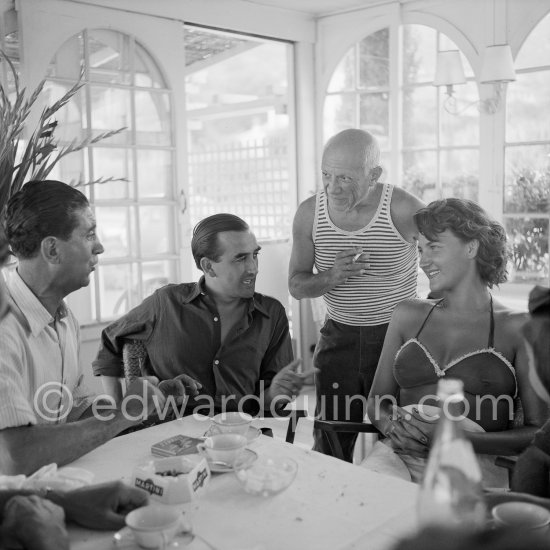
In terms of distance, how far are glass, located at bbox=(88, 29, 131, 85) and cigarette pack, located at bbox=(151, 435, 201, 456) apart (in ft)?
8.68

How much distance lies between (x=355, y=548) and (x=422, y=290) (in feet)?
11.2

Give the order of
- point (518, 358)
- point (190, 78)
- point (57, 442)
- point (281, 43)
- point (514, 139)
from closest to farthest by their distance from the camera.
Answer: point (57, 442), point (518, 358), point (514, 139), point (281, 43), point (190, 78)

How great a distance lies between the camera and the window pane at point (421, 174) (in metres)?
4.89

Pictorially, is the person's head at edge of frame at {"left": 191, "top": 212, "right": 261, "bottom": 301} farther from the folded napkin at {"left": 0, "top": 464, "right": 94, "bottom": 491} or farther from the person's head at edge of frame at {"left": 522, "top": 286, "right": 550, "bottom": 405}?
the person's head at edge of frame at {"left": 522, "top": 286, "right": 550, "bottom": 405}

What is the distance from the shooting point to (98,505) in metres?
1.40

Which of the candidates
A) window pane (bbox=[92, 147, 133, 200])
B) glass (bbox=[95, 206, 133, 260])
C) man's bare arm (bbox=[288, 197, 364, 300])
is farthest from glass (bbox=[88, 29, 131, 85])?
man's bare arm (bbox=[288, 197, 364, 300])

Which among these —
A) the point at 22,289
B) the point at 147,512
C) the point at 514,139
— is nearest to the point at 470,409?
the point at 147,512

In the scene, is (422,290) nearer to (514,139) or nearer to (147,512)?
(514,139)

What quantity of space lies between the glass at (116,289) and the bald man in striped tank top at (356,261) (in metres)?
1.57

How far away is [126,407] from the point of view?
1.93 meters

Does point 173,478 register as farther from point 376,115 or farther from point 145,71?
point 376,115

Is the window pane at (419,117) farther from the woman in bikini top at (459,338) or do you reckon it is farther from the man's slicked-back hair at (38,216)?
the man's slicked-back hair at (38,216)

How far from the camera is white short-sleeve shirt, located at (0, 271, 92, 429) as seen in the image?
1.73m

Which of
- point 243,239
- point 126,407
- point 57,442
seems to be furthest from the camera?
point 243,239
